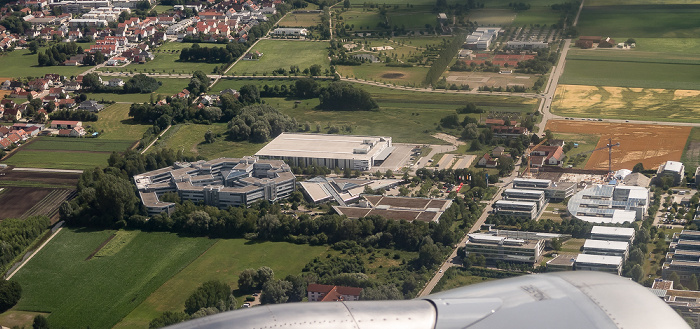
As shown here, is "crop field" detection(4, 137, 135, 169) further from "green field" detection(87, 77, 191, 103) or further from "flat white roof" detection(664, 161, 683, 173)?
"flat white roof" detection(664, 161, 683, 173)

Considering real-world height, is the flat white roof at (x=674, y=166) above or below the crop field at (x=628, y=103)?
above

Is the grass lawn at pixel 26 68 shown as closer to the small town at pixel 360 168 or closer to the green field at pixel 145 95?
the small town at pixel 360 168

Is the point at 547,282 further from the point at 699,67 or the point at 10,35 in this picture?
the point at 10,35

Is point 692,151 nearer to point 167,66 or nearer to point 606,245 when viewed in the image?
point 606,245

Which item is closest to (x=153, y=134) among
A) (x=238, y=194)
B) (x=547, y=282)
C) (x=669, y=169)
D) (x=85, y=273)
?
(x=238, y=194)

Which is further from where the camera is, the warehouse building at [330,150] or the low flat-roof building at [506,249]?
the warehouse building at [330,150]

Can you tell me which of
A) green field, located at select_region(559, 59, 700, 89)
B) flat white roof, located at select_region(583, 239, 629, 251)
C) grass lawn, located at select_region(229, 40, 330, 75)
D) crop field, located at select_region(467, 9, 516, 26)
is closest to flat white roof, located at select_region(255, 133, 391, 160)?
flat white roof, located at select_region(583, 239, 629, 251)

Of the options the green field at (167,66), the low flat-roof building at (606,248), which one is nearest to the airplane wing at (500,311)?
the low flat-roof building at (606,248)

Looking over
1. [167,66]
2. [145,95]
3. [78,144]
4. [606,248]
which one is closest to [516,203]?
[606,248]
